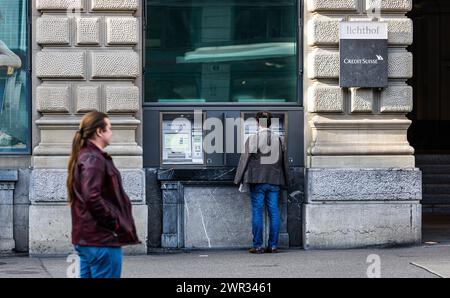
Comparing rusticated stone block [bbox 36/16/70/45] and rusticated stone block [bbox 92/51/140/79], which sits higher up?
rusticated stone block [bbox 36/16/70/45]

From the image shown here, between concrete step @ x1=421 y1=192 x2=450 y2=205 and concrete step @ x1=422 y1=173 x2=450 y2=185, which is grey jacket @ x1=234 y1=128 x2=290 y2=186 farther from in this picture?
concrete step @ x1=422 y1=173 x2=450 y2=185

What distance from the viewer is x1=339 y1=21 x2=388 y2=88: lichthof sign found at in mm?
14203

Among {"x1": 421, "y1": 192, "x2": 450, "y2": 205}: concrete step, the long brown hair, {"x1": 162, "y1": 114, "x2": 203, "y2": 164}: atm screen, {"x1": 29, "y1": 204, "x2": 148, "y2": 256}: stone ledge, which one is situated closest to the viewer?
the long brown hair

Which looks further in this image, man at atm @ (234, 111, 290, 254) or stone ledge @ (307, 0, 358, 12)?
stone ledge @ (307, 0, 358, 12)

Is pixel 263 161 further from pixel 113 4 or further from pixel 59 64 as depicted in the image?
pixel 59 64

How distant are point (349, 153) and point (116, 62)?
3216 mm

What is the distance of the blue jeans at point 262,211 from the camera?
46.0 feet

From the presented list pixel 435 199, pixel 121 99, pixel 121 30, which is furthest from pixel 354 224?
pixel 435 199

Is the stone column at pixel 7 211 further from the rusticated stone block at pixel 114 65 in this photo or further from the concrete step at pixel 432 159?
the concrete step at pixel 432 159

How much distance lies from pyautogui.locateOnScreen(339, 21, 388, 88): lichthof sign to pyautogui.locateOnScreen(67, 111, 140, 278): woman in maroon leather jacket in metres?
6.22

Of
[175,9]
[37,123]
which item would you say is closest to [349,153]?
[175,9]

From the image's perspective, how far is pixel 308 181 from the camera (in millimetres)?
14273

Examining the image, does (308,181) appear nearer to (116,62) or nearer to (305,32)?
(305,32)

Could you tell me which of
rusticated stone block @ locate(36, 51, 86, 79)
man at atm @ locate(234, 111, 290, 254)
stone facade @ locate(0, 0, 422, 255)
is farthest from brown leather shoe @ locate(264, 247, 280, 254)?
rusticated stone block @ locate(36, 51, 86, 79)
